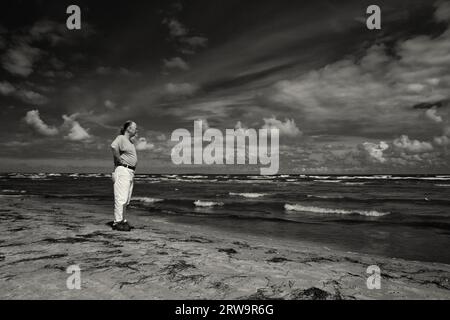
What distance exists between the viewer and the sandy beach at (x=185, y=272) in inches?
141

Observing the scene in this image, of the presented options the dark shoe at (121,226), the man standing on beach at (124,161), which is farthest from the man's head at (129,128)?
the dark shoe at (121,226)

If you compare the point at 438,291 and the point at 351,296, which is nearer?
the point at 351,296

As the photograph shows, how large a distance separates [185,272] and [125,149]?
11.2 ft

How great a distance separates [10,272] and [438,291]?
18.6 ft

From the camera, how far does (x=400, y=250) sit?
27.1 feet

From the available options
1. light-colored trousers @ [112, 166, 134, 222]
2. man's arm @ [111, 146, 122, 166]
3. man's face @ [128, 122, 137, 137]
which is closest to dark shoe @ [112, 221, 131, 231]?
light-colored trousers @ [112, 166, 134, 222]

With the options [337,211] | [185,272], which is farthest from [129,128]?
[337,211]

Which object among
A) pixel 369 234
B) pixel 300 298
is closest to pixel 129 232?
pixel 300 298

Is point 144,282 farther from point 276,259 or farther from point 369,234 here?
point 369,234

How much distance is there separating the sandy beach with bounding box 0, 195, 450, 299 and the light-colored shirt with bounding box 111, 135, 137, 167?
1668 millimetres

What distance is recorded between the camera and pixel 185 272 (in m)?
4.33

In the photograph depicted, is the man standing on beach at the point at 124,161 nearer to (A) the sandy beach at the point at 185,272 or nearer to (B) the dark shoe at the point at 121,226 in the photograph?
(B) the dark shoe at the point at 121,226

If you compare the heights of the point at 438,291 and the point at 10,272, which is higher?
the point at 10,272

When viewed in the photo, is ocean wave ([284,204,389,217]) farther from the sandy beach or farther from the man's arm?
the man's arm
